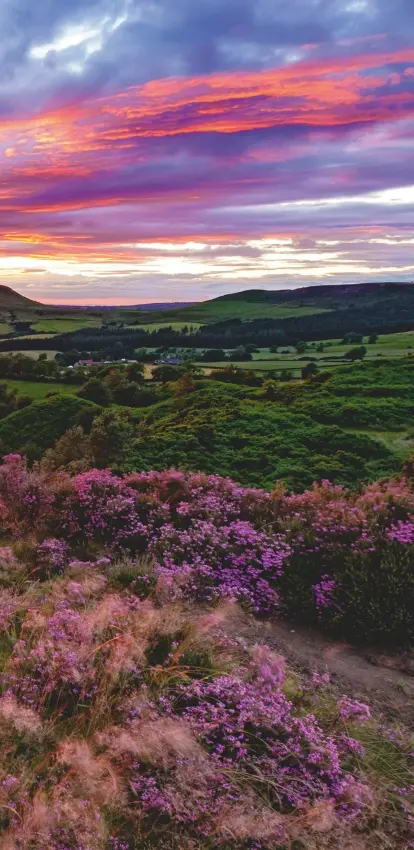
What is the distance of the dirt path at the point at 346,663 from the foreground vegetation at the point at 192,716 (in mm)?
257

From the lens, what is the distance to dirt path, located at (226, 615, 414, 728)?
5.16 metres

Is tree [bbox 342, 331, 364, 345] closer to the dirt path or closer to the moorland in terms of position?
the moorland

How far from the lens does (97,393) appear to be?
121 feet

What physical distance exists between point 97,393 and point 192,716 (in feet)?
111

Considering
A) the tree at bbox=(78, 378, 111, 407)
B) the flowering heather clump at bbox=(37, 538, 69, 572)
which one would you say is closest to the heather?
the flowering heather clump at bbox=(37, 538, 69, 572)

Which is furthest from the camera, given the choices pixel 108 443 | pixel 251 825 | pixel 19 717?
pixel 108 443

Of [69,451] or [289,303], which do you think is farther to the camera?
[289,303]

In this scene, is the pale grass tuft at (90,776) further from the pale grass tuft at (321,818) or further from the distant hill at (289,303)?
the distant hill at (289,303)

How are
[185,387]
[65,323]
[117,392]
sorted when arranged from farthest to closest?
[65,323]
[117,392]
[185,387]

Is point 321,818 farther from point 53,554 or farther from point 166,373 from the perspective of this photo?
point 166,373

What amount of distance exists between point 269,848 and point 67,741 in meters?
1.38

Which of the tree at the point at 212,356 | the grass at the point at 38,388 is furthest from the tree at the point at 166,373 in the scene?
the tree at the point at 212,356

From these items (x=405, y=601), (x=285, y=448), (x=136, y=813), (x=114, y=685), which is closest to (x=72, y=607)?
(x=114, y=685)

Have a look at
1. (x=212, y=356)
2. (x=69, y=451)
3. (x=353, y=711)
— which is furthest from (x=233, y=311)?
(x=353, y=711)
